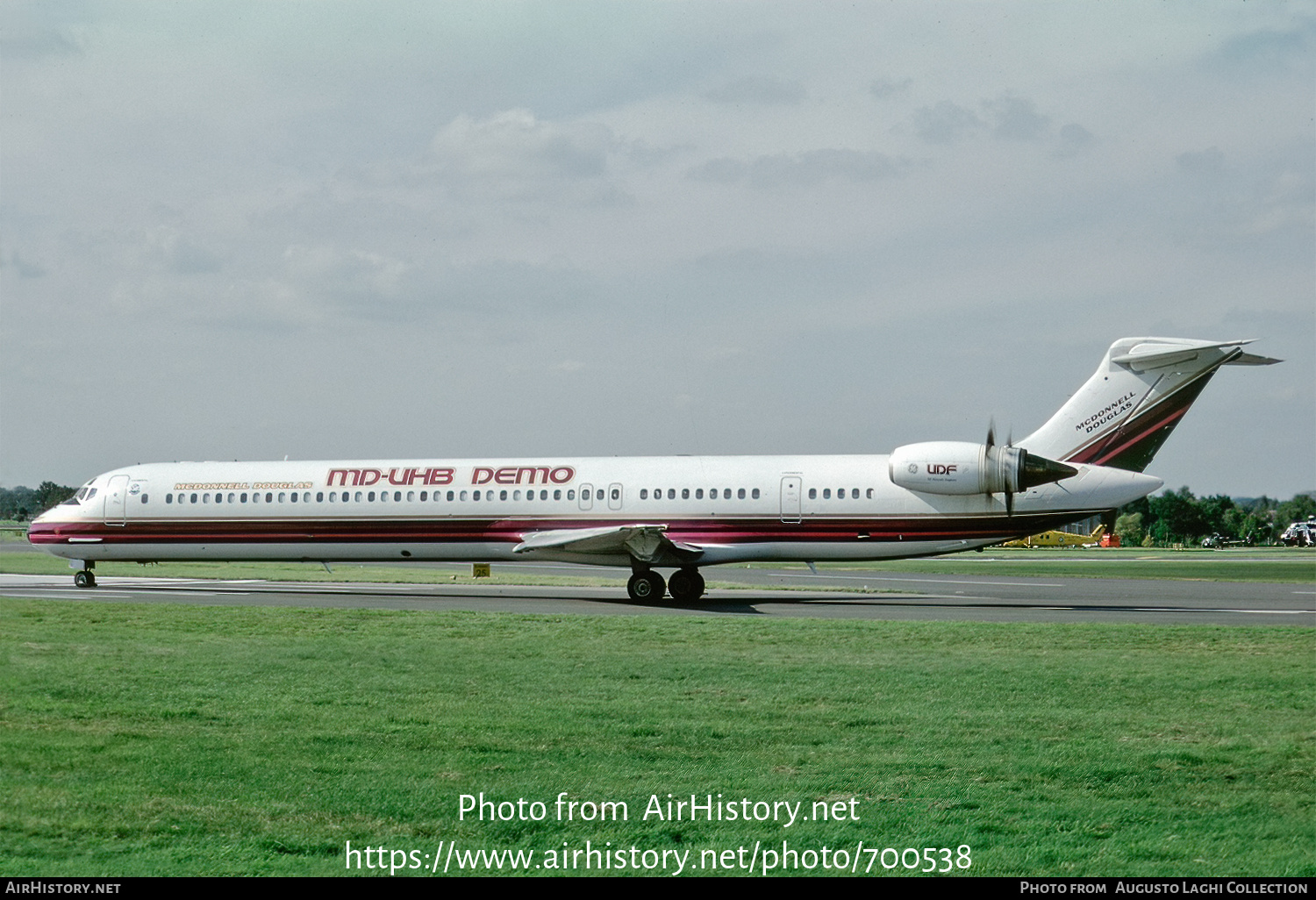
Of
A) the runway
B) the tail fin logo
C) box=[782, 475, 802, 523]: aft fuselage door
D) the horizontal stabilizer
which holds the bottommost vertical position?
the runway

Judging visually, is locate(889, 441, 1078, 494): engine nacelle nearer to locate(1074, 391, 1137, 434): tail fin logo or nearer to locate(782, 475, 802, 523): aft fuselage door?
locate(1074, 391, 1137, 434): tail fin logo

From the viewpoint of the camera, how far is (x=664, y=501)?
29141 millimetres

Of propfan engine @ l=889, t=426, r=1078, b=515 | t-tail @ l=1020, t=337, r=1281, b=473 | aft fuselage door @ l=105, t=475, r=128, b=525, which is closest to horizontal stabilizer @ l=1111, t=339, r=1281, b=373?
t-tail @ l=1020, t=337, r=1281, b=473

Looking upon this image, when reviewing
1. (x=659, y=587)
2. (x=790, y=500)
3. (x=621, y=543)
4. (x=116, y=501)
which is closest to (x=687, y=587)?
(x=659, y=587)

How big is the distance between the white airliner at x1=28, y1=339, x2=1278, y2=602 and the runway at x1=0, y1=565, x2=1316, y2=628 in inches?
46.0

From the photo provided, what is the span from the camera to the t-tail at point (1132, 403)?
2653 centimetres

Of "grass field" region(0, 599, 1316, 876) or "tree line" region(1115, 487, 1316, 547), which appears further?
"tree line" region(1115, 487, 1316, 547)

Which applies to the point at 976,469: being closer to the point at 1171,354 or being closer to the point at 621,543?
the point at 1171,354

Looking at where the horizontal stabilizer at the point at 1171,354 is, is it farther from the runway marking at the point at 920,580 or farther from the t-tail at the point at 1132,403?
the runway marking at the point at 920,580

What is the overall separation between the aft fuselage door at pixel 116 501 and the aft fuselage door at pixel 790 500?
1755 centimetres

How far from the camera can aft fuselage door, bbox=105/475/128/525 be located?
32.7 meters

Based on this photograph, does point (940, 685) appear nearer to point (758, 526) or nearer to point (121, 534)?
point (758, 526)

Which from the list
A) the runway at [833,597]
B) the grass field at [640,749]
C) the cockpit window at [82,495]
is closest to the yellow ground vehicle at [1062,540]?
the runway at [833,597]

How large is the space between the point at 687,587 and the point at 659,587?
666 mm
